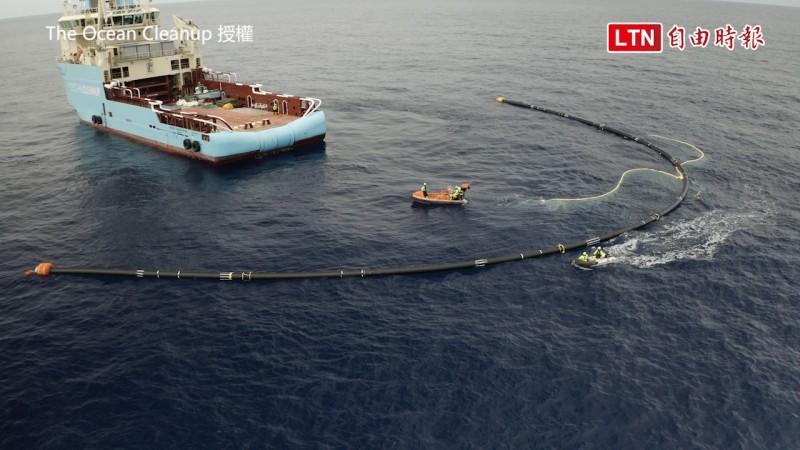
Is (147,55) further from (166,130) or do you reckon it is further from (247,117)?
(247,117)

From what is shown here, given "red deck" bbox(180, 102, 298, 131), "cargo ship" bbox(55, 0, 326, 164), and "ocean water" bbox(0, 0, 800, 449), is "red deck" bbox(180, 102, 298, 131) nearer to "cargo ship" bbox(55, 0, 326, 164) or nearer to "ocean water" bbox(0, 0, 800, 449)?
"cargo ship" bbox(55, 0, 326, 164)

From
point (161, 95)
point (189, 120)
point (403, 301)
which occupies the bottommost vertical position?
point (403, 301)

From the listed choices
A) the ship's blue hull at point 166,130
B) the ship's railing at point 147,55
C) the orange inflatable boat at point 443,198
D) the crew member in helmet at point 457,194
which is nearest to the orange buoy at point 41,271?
the ship's blue hull at point 166,130

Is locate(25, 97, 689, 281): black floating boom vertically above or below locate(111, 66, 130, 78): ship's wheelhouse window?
below

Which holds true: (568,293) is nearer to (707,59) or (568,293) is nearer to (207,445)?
(207,445)

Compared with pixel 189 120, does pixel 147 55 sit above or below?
above

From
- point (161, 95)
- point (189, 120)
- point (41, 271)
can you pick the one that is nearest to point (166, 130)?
point (189, 120)

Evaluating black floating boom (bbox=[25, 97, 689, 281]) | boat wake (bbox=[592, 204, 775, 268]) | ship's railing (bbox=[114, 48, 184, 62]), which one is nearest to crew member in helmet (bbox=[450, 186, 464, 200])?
black floating boom (bbox=[25, 97, 689, 281])
